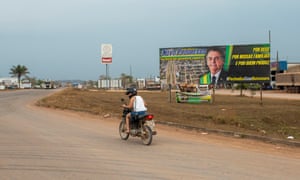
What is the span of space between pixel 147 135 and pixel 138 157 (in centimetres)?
188

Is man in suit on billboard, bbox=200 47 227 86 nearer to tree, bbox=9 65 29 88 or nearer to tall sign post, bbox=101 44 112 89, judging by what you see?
A: tall sign post, bbox=101 44 112 89

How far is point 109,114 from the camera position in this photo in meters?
21.9

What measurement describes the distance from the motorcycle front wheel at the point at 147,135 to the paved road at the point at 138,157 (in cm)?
16

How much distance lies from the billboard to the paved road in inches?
588

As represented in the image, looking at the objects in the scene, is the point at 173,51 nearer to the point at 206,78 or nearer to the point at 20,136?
the point at 206,78

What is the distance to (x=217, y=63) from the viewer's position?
28375mm

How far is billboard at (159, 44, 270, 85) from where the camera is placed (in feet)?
90.9

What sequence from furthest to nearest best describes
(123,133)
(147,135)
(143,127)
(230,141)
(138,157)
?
(123,133), (230,141), (143,127), (147,135), (138,157)

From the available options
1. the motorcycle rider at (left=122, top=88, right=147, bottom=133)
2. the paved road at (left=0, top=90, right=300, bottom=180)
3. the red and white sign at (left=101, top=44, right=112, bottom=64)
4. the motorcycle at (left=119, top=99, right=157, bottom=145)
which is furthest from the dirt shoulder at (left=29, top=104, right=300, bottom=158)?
the red and white sign at (left=101, top=44, right=112, bottom=64)

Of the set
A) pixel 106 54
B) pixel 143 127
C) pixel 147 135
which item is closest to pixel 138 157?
pixel 147 135

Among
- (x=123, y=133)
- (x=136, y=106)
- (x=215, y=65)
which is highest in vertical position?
(x=215, y=65)

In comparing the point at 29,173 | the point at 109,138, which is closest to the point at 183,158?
the point at 29,173

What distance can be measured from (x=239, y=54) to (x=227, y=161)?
64.9ft

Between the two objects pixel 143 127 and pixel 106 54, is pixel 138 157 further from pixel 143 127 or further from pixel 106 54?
pixel 106 54
